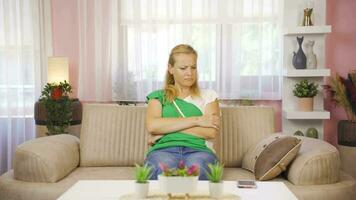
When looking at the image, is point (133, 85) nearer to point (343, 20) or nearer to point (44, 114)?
point (44, 114)

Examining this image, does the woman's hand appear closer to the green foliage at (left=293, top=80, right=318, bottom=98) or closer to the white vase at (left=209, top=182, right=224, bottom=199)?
the white vase at (left=209, top=182, right=224, bottom=199)

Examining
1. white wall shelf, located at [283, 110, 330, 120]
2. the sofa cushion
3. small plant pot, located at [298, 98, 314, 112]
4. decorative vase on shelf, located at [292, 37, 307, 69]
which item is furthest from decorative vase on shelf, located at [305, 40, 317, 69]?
the sofa cushion

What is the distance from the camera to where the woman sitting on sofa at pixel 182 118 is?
233 cm

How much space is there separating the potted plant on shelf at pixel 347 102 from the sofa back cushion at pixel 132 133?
121 centimetres

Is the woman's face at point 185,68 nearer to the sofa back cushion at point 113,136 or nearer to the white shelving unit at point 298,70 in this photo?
the sofa back cushion at point 113,136

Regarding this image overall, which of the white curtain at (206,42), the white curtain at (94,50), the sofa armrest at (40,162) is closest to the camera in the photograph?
the sofa armrest at (40,162)

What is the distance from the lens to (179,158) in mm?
2324

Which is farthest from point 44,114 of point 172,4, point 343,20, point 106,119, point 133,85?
point 343,20

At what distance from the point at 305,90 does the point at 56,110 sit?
2.14 metres

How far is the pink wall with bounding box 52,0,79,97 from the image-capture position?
441cm

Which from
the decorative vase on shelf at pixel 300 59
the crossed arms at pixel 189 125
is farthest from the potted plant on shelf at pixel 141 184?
the decorative vase on shelf at pixel 300 59

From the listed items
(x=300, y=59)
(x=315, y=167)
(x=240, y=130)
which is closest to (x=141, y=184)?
(x=315, y=167)

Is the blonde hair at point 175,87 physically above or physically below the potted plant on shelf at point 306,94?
above

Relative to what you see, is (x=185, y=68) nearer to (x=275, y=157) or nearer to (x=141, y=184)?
(x=275, y=157)
